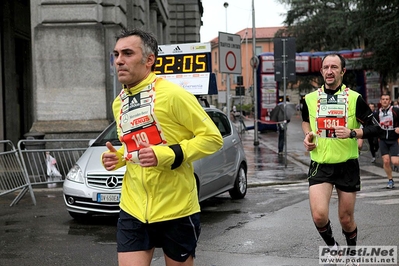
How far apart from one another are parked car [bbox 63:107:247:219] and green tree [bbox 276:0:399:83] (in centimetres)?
1641

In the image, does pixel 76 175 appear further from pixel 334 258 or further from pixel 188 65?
pixel 188 65

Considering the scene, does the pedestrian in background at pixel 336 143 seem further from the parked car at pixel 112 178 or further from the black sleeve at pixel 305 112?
the parked car at pixel 112 178

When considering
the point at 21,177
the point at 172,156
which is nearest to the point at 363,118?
the point at 172,156

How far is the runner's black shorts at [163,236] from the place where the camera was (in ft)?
13.0

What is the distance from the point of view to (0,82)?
21.7 m

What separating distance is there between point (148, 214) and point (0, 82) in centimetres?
1897

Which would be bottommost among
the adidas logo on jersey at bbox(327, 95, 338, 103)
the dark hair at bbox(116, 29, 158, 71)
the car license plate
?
the car license plate

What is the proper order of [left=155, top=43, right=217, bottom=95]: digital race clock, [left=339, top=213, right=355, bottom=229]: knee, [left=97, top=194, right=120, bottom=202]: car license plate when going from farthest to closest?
1. [left=155, top=43, right=217, bottom=95]: digital race clock
2. [left=97, top=194, right=120, bottom=202]: car license plate
3. [left=339, top=213, right=355, bottom=229]: knee

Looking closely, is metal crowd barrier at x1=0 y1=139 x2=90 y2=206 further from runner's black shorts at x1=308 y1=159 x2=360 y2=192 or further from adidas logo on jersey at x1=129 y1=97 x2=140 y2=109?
Answer: adidas logo on jersey at x1=129 y1=97 x2=140 y2=109

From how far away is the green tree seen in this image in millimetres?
27047

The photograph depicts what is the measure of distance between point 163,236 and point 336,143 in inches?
98.6

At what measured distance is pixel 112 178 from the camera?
927cm

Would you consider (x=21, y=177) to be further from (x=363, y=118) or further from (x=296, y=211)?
(x=363, y=118)

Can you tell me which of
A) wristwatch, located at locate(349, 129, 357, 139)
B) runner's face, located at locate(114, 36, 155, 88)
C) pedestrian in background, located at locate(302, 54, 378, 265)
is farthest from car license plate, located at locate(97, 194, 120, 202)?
runner's face, located at locate(114, 36, 155, 88)
